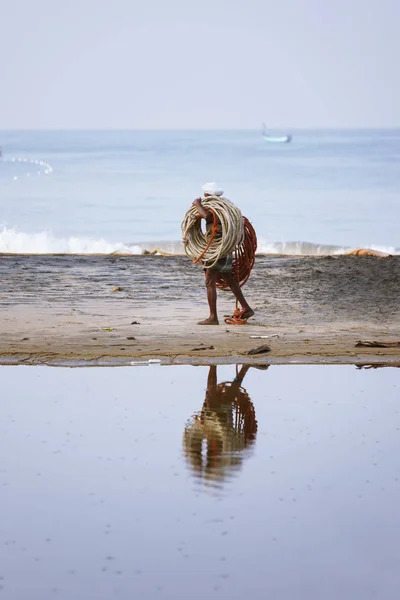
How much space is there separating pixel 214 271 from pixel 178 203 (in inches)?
1332

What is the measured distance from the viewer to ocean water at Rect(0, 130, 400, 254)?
103 ft

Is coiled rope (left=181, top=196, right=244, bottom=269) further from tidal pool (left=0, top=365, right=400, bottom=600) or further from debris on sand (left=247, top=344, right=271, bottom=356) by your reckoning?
tidal pool (left=0, top=365, right=400, bottom=600)

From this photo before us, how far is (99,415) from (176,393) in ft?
2.76

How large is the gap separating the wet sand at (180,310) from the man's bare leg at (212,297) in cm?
17

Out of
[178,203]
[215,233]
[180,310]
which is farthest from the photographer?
[178,203]

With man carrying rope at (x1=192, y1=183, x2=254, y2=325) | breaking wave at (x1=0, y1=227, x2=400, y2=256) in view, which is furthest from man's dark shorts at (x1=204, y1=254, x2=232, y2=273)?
breaking wave at (x1=0, y1=227, x2=400, y2=256)

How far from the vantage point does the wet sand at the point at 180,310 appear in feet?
32.9

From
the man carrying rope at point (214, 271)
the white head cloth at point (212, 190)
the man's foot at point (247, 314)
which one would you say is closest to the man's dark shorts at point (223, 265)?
the man carrying rope at point (214, 271)

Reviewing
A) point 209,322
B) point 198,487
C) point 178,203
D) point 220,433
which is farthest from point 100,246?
point 198,487

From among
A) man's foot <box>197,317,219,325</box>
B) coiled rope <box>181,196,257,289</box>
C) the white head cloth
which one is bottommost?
man's foot <box>197,317,219,325</box>

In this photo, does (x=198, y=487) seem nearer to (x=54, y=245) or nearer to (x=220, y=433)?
(x=220, y=433)

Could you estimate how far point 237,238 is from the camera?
38.3 ft

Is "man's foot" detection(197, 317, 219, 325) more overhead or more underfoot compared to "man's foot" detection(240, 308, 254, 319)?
more underfoot

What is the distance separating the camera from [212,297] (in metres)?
11.6
